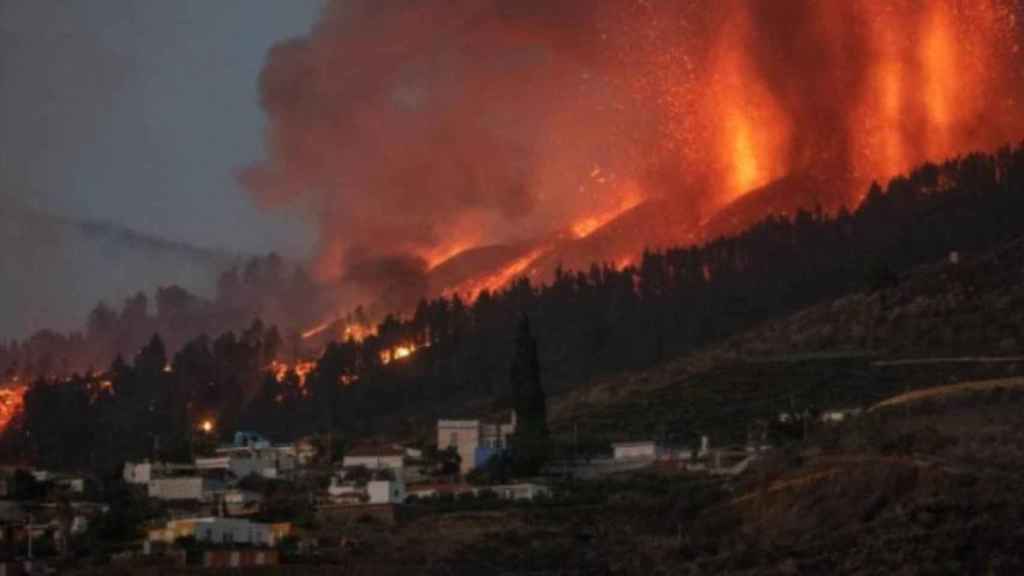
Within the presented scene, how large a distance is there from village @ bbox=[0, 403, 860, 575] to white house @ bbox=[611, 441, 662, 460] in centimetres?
8

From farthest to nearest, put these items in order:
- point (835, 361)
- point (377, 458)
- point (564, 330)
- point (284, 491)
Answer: point (564, 330) < point (835, 361) < point (377, 458) < point (284, 491)

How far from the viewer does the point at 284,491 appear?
74.2 m

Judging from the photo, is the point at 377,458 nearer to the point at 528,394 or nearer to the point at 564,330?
the point at 528,394

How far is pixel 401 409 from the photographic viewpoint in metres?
107

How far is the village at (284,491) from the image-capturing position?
60781mm

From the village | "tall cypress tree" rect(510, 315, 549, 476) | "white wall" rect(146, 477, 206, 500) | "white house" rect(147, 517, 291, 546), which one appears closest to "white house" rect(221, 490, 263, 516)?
the village

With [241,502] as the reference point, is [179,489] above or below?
above

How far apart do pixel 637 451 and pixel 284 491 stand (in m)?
13.7

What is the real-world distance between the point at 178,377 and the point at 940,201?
47150mm

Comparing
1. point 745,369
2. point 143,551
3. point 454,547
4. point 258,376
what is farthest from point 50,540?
point 258,376

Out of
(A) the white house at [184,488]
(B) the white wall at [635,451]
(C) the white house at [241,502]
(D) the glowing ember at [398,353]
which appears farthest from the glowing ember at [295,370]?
(C) the white house at [241,502]

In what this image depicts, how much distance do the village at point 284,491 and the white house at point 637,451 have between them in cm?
8

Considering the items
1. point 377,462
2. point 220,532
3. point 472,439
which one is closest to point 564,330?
point 472,439

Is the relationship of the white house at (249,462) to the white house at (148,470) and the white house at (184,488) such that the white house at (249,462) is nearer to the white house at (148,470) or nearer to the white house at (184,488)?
the white house at (148,470)
